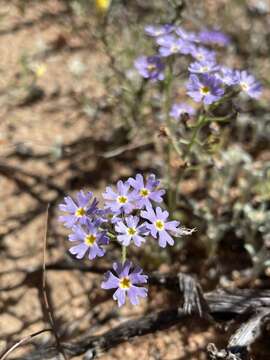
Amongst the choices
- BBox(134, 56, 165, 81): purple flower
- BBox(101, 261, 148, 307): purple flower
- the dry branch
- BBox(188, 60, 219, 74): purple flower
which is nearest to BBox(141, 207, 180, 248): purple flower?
BBox(101, 261, 148, 307): purple flower

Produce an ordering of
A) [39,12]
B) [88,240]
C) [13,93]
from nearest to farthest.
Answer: [88,240] < [13,93] < [39,12]

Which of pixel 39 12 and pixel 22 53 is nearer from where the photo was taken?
pixel 22 53

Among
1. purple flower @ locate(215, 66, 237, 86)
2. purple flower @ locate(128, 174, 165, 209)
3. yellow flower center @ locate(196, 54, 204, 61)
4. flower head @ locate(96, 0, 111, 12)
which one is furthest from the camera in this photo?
flower head @ locate(96, 0, 111, 12)

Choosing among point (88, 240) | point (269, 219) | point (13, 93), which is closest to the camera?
point (88, 240)

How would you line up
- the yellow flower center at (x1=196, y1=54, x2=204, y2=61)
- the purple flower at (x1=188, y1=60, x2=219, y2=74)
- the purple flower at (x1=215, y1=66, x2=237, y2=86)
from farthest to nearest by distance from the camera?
the yellow flower center at (x1=196, y1=54, x2=204, y2=61)
the purple flower at (x1=188, y1=60, x2=219, y2=74)
the purple flower at (x1=215, y1=66, x2=237, y2=86)

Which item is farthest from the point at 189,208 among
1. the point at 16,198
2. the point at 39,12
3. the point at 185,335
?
the point at 39,12

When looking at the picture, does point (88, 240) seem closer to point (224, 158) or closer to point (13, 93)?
point (224, 158)

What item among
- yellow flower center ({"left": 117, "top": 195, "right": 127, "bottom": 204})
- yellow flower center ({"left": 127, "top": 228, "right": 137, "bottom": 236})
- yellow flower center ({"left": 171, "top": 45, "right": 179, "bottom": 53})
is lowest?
yellow flower center ({"left": 127, "top": 228, "right": 137, "bottom": 236})

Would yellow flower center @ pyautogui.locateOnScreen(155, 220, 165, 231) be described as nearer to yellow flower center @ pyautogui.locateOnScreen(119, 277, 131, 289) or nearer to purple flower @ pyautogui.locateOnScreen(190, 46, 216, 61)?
yellow flower center @ pyautogui.locateOnScreen(119, 277, 131, 289)
